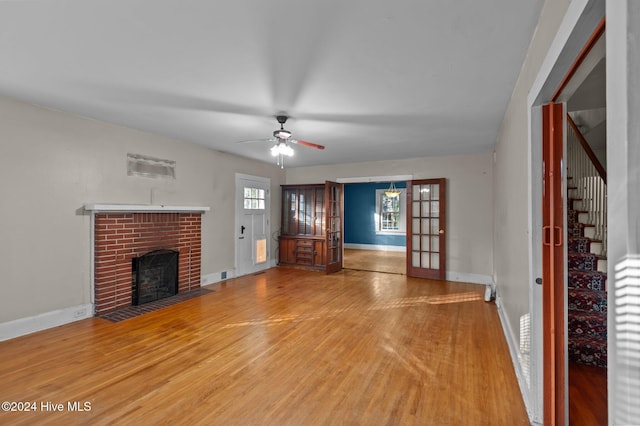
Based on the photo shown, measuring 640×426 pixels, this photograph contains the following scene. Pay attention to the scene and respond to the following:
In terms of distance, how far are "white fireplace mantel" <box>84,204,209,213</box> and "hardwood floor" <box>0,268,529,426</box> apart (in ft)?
4.43

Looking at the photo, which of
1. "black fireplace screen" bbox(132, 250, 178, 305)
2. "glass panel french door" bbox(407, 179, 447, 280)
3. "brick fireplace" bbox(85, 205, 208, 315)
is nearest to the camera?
"brick fireplace" bbox(85, 205, 208, 315)

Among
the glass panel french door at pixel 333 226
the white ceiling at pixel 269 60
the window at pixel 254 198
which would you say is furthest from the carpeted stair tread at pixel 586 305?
the window at pixel 254 198

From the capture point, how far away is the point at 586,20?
109 centimetres

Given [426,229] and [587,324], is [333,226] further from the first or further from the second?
[587,324]

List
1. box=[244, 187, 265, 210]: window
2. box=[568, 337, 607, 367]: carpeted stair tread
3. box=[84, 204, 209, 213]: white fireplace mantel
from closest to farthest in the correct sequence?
box=[568, 337, 607, 367]: carpeted stair tread < box=[84, 204, 209, 213]: white fireplace mantel < box=[244, 187, 265, 210]: window

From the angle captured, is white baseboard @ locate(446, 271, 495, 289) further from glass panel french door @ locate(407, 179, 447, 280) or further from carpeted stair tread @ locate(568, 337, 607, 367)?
carpeted stair tread @ locate(568, 337, 607, 367)

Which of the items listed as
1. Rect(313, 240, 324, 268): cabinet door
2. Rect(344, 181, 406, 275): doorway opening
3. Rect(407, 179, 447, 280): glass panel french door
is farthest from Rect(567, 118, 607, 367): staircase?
Rect(344, 181, 406, 275): doorway opening

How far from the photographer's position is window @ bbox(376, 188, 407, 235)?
9953 mm

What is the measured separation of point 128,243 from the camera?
4137 millimetres

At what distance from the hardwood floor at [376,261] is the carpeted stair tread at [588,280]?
380 cm

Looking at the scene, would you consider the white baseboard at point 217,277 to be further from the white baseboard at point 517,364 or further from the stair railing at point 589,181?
the stair railing at point 589,181

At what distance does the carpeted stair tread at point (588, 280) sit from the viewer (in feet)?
8.95

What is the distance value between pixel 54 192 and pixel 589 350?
18.4ft

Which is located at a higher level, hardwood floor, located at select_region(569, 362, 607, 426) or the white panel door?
the white panel door
